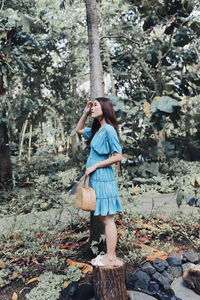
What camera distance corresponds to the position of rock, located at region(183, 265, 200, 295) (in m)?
2.62

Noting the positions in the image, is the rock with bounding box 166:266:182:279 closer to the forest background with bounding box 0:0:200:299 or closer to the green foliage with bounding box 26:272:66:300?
the forest background with bounding box 0:0:200:299

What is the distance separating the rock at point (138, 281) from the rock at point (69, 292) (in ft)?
1.37

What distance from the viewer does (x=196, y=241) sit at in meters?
3.34

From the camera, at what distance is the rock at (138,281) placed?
2584mm

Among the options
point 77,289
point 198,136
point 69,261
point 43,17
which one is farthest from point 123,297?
point 198,136

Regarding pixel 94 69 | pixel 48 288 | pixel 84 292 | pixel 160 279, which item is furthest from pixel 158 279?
pixel 94 69

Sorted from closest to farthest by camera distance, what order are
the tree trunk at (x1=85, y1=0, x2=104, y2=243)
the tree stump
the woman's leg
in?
1. the tree stump
2. the woman's leg
3. the tree trunk at (x1=85, y1=0, x2=104, y2=243)

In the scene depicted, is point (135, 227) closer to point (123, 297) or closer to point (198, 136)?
point (123, 297)

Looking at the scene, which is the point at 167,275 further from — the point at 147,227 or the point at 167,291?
the point at 147,227

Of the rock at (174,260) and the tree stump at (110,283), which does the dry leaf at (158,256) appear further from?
the tree stump at (110,283)

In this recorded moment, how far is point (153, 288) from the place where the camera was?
2.57 metres

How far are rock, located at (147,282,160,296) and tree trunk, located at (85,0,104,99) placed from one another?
1666mm

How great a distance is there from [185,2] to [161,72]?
9.16 ft

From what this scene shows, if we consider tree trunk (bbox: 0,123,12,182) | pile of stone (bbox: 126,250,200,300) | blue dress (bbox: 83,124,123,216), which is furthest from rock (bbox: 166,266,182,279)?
tree trunk (bbox: 0,123,12,182)
